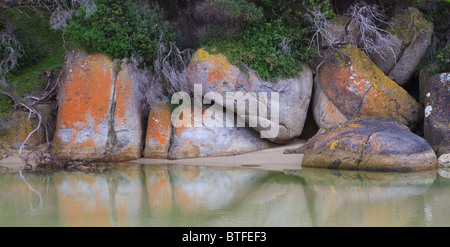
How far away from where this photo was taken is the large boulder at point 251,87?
1113 centimetres

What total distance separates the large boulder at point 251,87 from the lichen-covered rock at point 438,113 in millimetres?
2720

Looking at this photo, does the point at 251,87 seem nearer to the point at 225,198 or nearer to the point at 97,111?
the point at 97,111

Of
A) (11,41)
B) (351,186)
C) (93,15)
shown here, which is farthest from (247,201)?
(11,41)

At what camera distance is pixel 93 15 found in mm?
11305

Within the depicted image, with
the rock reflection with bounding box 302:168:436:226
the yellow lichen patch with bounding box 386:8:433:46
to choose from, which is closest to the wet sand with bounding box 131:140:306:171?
the rock reflection with bounding box 302:168:436:226

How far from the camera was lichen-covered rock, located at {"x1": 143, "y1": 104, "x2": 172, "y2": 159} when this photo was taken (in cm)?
1125

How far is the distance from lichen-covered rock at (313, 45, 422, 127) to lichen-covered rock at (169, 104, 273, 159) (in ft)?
6.50

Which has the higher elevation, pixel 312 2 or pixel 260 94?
pixel 312 2

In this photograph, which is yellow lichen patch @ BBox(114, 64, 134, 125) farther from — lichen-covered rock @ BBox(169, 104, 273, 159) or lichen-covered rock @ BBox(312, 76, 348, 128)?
lichen-covered rock @ BBox(312, 76, 348, 128)

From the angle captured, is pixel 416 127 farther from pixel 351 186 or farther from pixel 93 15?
pixel 93 15

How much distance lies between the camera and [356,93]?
1145cm

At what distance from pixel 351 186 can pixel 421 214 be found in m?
2.05

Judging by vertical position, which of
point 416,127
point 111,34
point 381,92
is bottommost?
point 416,127

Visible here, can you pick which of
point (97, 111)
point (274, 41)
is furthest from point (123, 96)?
point (274, 41)
